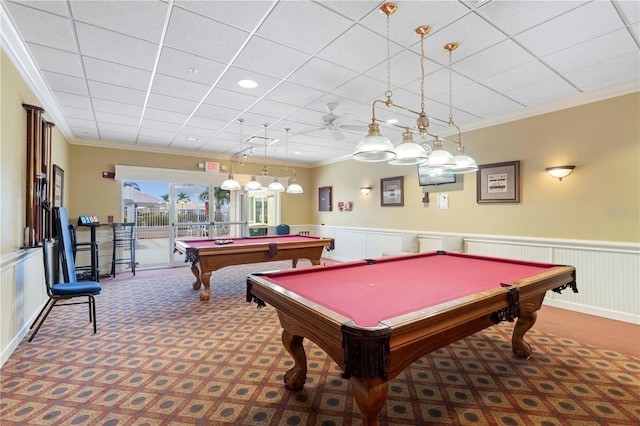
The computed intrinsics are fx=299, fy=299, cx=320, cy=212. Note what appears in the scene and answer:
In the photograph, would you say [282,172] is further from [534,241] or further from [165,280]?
[534,241]

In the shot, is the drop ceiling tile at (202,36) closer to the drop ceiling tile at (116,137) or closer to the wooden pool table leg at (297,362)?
the wooden pool table leg at (297,362)

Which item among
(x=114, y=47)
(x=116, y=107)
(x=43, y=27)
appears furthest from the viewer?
(x=116, y=107)

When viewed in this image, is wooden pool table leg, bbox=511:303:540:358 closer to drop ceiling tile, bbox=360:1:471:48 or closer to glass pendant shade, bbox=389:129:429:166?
glass pendant shade, bbox=389:129:429:166

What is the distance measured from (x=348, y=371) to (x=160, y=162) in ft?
22.3

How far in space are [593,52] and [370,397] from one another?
353 centimetres

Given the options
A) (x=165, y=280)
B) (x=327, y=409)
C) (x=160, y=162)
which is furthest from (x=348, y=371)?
(x=160, y=162)

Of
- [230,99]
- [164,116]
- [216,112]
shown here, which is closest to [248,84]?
[230,99]

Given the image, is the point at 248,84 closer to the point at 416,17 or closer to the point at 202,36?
A: the point at 202,36

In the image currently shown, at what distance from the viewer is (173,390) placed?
2.14 m

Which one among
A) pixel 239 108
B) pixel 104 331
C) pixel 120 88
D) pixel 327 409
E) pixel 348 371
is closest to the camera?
pixel 348 371

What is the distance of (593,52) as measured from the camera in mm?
2744

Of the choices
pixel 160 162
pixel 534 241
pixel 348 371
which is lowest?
pixel 348 371

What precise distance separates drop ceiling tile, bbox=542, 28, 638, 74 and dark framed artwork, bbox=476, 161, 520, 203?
5.32ft

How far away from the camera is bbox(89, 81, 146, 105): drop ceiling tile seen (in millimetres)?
3451
